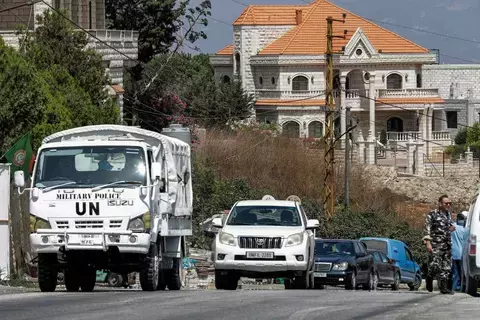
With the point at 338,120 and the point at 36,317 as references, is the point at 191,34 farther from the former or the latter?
the point at 36,317

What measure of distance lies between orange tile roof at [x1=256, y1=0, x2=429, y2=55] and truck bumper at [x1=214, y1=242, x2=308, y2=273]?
294 ft

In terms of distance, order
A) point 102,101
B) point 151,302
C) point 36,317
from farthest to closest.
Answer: point 102,101, point 151,302, point 36,317

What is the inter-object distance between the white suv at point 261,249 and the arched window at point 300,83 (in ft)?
294

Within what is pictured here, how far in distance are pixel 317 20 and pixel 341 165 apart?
157ft

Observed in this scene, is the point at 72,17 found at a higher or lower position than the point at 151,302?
higher

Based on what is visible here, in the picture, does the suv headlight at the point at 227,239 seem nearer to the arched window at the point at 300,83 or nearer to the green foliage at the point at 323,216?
the green foliage at the point at 323,216

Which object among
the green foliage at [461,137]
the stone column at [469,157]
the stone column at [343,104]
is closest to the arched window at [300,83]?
the stone column at [343,104]

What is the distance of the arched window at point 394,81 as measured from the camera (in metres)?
121

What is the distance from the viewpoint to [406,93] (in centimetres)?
11700

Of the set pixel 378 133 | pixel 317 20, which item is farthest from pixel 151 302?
pixel 317 20

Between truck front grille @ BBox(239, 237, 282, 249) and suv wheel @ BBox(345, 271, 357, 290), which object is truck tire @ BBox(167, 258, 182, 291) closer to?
truck front grille @ BBox(239, 237, 282, 249)

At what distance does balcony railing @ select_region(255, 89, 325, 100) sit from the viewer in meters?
117

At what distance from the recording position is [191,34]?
86562mm

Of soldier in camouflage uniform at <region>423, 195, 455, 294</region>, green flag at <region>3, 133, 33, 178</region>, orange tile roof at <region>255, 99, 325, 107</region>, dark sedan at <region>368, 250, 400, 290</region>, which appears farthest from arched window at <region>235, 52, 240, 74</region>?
soldier in camouflage uniform at <region>423, 195, 455, 294</region>
